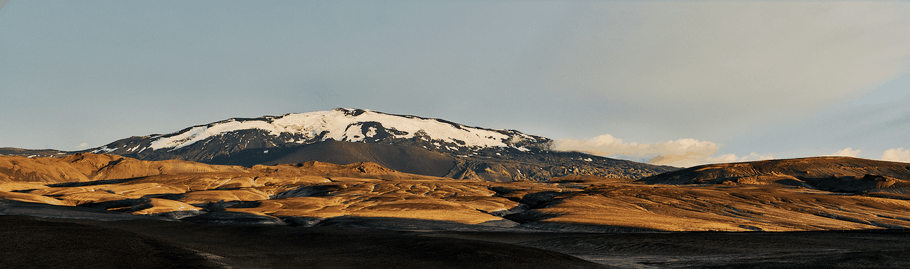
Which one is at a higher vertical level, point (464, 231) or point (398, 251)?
point (398, 251)

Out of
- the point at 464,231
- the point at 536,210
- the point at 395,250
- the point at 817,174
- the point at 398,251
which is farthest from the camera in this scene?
the point at 817,174

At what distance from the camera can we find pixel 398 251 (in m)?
32.1

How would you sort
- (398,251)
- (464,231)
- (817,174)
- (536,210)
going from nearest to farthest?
1. (398,251)
2. (464,231)
3. (536,210)
4. (817,174)

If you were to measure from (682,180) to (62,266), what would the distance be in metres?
214

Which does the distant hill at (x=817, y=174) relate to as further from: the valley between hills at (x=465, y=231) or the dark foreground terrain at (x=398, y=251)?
the dark foreground terrain at (x=398, y=251)

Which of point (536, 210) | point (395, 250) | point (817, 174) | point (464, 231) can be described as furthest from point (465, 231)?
point (817, 174)

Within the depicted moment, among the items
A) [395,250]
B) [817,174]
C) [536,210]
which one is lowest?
[536,210]

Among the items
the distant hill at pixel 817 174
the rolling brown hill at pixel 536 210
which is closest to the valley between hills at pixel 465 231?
the rolling brown hill at pixel 536 210

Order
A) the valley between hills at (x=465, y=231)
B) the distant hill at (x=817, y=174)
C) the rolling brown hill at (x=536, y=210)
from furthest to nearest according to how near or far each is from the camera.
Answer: the distant hill at (x=817, y=174)
the rolling brown hill at (x=536, y=210)
the valley between hills at (x=465, y=231)

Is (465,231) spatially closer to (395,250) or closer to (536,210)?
(395,250)

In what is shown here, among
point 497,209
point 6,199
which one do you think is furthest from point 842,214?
point 6,199

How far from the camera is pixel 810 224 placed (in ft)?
208

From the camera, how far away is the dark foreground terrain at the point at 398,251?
24016mm

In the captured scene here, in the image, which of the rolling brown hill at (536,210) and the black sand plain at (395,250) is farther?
the rolling brown hill at (536,210)
